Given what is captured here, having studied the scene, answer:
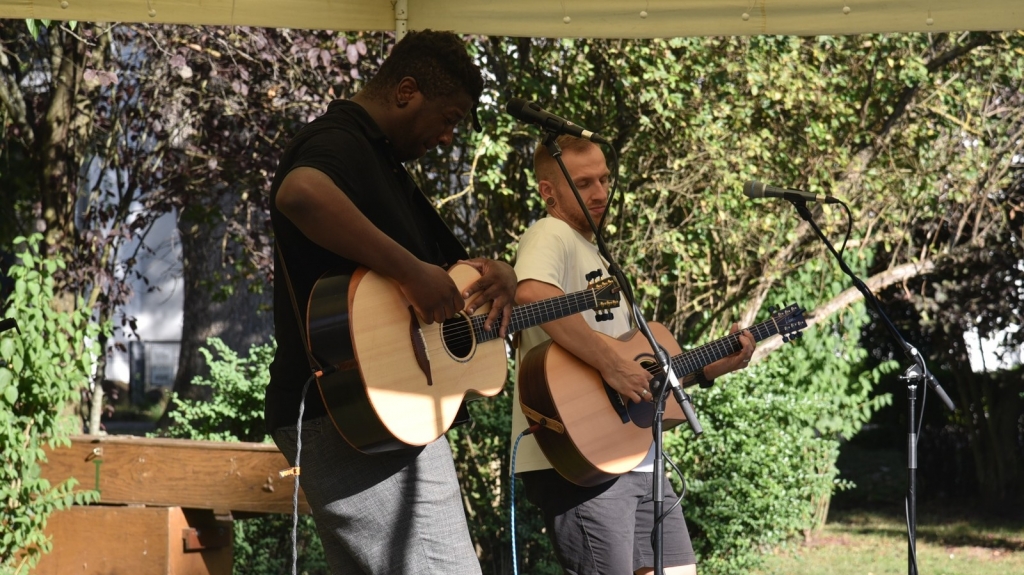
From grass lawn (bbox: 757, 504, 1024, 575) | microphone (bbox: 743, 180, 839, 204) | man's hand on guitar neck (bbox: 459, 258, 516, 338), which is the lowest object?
grass lawn (bbox: 757, 504, 1024, 575)

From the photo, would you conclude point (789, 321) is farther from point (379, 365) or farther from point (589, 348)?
point (379, 365)

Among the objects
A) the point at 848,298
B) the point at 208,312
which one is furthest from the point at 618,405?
the point at 208,312

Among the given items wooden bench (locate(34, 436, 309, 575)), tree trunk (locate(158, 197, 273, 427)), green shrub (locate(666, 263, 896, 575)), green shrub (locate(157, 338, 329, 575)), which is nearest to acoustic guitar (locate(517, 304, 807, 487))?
wooden bench (locate(34, 436, 309, 575))

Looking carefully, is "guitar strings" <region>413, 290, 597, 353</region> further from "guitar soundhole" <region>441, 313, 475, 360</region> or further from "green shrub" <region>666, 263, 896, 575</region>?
"green shrub" <region>666, 263, 896, 575</region>

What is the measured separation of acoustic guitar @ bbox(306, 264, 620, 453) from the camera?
2465mm

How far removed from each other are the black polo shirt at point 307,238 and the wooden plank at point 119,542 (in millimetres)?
2077

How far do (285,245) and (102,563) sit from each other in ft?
8.41

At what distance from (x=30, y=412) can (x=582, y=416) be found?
2.43 meters

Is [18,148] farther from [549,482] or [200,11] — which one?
[549,482]

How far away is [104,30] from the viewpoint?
5.62 meters

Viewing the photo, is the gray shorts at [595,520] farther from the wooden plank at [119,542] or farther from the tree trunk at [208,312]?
the tree trunk at [208,312]

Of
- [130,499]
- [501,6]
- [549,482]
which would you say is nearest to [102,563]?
[130,499]

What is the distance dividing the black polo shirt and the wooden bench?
2.08 meters

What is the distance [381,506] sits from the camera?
2.52m
